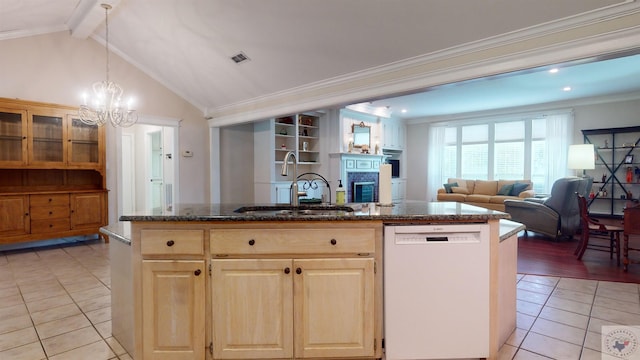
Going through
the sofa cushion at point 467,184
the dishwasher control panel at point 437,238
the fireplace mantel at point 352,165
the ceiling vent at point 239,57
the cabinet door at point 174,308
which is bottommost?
the cabinet door at point 174,308

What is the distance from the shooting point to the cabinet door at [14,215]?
4.34 metres

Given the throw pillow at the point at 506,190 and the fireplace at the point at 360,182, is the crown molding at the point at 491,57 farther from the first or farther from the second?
the throw pillow at the point at 506,190

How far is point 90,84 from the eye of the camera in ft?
17.2

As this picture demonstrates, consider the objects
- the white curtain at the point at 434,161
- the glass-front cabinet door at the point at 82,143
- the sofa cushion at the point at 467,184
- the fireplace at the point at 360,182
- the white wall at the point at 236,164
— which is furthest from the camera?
the white curtain at the point at 434,161

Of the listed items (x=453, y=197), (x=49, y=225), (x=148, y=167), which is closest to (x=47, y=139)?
(x=49, y=225)

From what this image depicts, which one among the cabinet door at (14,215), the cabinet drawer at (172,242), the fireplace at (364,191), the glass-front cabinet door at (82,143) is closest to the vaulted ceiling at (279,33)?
the glass-front cabinet door at (82,143)

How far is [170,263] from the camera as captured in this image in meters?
1.84

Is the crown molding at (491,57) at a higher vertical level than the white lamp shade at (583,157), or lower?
higher

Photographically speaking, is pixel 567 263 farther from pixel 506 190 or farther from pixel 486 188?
pixel 486 188

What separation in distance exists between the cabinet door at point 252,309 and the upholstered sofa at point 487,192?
652 cm

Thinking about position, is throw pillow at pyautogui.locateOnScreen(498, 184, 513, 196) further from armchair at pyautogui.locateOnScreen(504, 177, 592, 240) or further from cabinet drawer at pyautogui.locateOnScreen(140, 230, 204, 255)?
cabinet drawer at pyautogui.locateOnScreen(140, 230, 204, 255)

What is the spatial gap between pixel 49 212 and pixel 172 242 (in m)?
4.12

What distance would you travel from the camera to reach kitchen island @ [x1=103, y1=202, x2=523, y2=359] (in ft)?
5.98

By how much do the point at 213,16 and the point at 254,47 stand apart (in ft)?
1.97
